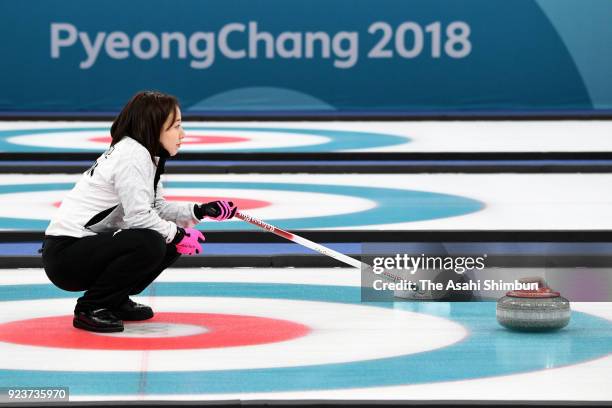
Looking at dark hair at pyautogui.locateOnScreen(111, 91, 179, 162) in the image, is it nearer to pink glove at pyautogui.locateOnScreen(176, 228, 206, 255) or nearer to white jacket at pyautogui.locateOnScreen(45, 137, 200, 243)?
white jacket at pyautogui.locateOnScreen(45, 137, 200, 243)

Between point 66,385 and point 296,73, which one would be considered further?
point 296,73

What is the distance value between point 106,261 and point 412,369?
1.04m

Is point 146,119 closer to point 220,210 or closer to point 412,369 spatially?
point 220,210

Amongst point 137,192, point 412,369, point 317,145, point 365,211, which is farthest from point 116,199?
point 317,145

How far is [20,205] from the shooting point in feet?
24.5

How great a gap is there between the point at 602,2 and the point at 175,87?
4367mm

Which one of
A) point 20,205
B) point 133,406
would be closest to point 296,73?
point 20,205

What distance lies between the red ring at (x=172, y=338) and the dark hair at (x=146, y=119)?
1.85ft

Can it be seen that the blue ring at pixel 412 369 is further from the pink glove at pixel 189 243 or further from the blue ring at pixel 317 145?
the blue ring at pixel 317 145

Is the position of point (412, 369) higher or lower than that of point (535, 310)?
lower

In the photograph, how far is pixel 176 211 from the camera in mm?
4426

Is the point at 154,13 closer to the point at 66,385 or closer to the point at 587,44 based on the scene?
the point at 587,44

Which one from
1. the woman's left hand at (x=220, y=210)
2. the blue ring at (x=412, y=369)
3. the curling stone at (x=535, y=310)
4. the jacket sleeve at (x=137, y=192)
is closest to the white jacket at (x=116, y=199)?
the jacket sleeve at (x=137, y=192)

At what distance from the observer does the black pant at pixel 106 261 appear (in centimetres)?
413
